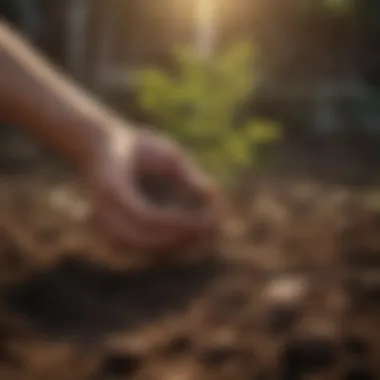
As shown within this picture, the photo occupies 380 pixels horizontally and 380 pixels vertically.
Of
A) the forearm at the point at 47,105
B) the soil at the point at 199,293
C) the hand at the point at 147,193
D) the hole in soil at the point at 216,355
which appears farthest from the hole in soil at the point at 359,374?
the forearm at the point at 47,105

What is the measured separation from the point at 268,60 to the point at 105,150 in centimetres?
22

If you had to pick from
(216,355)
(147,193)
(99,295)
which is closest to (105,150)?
(147,193)

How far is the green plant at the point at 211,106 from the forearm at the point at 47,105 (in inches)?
2.5

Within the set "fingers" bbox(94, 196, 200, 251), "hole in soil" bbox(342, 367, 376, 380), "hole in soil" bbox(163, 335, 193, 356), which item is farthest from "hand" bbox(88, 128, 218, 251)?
"hole in soil" bbox(342, 367, 376, 380)

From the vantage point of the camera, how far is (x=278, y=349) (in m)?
0.76

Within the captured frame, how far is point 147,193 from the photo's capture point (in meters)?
0.89

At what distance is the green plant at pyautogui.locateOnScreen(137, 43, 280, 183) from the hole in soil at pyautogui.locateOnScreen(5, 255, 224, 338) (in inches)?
5.2

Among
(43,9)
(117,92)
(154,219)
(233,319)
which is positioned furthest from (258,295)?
(43,9)

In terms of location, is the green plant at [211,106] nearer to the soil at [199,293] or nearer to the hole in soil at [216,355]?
the soil at [199,293]

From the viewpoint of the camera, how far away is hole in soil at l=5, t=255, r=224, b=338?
0.79 metres

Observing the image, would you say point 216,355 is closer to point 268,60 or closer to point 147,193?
point 147,193

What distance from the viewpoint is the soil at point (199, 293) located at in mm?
746

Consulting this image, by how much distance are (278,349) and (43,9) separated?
0.47m

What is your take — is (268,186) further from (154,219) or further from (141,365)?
(141,365)
